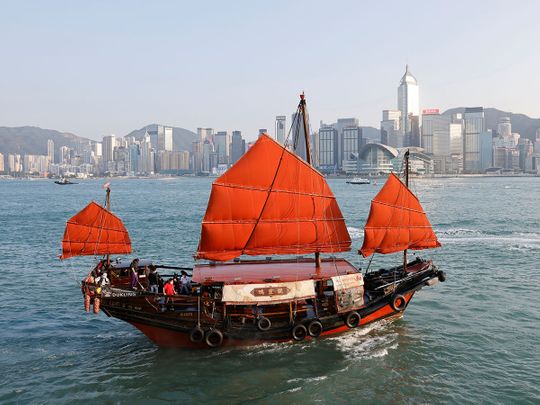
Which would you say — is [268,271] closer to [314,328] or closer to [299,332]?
[299,332]

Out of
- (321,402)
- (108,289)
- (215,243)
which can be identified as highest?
(215,243)

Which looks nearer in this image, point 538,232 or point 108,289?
point 108,289

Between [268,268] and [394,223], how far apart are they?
602cm

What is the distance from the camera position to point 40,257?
3947 cm

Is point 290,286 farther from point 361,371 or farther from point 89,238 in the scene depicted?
point 89,238

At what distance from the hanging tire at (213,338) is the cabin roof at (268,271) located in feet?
5.75

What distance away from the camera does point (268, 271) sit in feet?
69.6

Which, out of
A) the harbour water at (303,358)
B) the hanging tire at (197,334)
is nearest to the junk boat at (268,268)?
the hanging tire at (197,334)

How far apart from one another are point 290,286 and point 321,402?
4491 millimetres

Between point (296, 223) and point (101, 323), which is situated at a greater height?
point (296, 223)

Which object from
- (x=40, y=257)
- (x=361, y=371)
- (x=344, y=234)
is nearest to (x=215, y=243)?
(x=344, y=234)

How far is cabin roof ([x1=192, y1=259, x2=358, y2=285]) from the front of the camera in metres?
19.8

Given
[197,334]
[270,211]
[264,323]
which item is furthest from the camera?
[270,211]

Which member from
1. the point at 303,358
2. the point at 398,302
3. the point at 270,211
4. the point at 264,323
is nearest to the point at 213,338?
the point at 264,323
